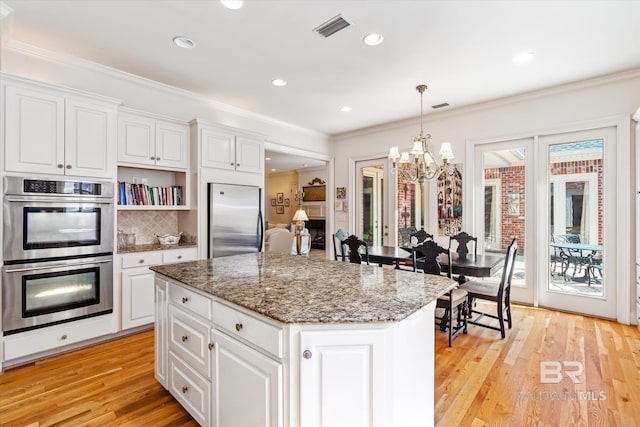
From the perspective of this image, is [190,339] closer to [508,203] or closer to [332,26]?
[332,26]

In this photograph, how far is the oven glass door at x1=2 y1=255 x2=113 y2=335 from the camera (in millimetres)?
2469

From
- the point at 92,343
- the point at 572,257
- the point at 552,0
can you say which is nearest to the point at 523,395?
the point at 572,257

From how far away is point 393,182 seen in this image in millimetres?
5441

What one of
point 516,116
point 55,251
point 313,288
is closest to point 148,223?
point 55,251

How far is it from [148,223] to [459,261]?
3.72 meters

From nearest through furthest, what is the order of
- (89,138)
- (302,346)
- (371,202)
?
(302,346), (89,138), (371,202)

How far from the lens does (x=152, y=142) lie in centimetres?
344

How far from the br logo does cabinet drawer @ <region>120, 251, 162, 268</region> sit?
145 inches

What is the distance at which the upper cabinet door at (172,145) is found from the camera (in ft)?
11.5

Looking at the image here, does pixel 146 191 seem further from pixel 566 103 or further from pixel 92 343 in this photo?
pixel 566 103

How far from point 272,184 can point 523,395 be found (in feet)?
34.6

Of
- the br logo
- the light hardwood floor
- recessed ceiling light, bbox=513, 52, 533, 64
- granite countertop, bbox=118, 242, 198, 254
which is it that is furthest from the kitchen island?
recessed ceiling light, bbox=513, 52, 533, 64

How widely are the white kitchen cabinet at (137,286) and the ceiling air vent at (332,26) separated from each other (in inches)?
108

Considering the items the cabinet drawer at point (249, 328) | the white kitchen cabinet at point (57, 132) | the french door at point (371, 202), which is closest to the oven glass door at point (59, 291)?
the white kitchen cabinet at point (57, 132)
